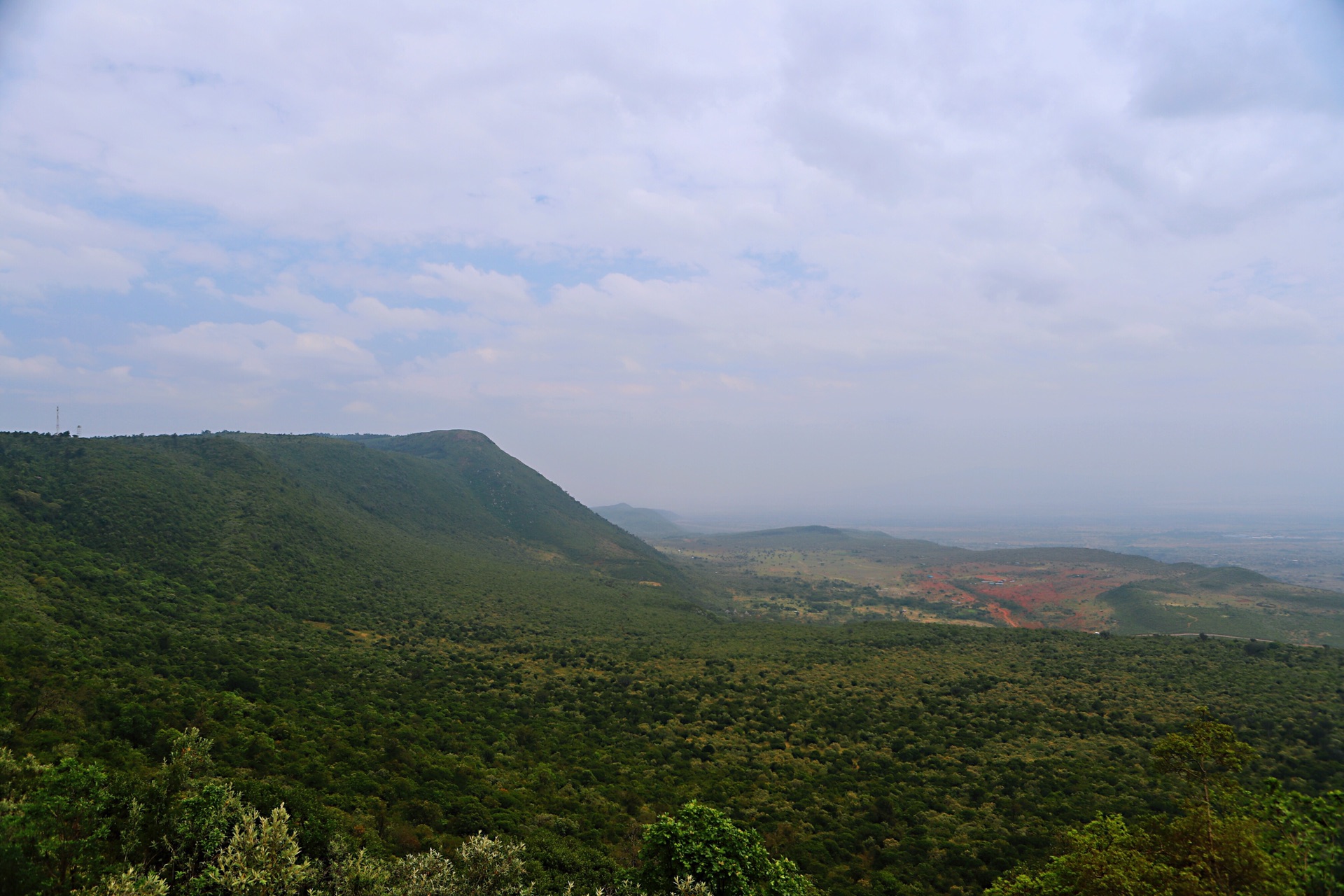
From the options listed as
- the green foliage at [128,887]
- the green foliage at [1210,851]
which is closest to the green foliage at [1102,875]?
the green foliage at [1210,851]

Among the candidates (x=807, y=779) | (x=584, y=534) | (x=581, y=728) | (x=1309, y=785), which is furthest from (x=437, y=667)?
(x=584, y=534)

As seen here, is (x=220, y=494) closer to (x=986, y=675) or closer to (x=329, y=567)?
(x=329, y=567)

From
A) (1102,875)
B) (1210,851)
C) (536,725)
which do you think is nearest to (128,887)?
(1102,875)

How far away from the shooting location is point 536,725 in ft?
102

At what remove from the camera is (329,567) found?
189ft

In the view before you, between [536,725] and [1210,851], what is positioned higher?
[1210,851]

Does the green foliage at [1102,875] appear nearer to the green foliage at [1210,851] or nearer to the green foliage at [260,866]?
the green foliage at [1210,851]

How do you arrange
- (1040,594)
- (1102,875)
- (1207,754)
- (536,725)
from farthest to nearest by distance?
(1040,594), (536,725), (1207,754), (1102,875)

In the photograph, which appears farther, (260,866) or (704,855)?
(704,855)

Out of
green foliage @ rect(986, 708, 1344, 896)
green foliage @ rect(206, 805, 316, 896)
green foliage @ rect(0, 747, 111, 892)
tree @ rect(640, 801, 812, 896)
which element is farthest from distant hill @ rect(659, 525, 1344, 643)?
green foliage @ rect(0, 747, 111, 892)

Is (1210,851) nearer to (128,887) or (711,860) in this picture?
(711,860)

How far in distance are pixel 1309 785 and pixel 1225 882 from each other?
20101 mm

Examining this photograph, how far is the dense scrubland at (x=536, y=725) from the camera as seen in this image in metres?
12.9

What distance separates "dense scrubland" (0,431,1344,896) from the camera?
12.9 meters
